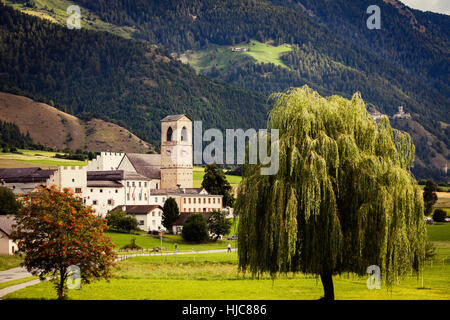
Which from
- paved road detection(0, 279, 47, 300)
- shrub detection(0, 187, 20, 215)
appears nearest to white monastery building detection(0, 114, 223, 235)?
shrub detection(0, 187, 20, 215)

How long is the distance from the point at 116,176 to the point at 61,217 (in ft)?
330

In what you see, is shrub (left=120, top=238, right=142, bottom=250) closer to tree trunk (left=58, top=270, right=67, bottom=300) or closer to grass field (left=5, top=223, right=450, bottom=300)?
grass field (left=5, top=223, right=450, bottom=300)

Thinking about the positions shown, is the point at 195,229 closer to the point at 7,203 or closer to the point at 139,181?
the point at 7,203

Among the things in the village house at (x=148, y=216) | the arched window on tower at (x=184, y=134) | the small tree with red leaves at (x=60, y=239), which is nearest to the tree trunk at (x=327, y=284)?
the small tree with red leaves at (x=60, y=239)

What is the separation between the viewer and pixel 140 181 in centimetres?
14762

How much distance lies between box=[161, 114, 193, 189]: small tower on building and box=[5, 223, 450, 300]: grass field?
88.3m

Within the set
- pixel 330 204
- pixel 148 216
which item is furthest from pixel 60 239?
pixel 148 216

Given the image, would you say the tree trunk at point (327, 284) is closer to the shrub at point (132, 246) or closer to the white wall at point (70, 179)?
the shrub at point (132, 246)

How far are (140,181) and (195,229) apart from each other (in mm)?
33163

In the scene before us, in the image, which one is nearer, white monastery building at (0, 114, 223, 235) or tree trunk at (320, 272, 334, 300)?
tree trunk at (320, 272, 334, 300)

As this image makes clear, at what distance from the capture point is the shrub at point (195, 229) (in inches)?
4646

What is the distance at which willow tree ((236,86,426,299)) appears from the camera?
36500 mm
